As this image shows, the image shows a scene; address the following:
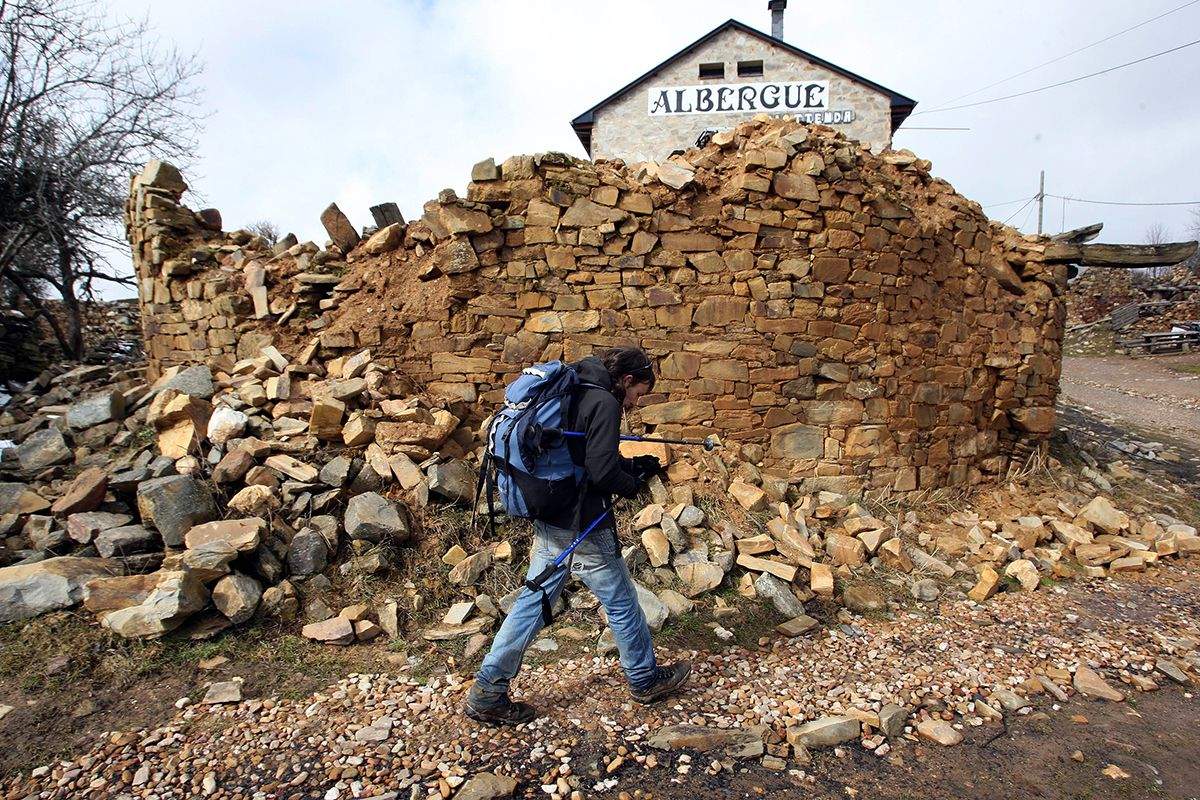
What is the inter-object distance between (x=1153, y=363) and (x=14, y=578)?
2666cm

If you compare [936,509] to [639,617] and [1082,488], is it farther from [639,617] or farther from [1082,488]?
[639,617]

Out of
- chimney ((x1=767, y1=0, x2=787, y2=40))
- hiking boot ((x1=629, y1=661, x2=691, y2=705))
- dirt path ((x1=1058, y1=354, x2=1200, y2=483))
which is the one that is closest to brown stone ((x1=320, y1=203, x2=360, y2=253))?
hiking boot ((x1=629, y1=661, x2=691, y2=705))

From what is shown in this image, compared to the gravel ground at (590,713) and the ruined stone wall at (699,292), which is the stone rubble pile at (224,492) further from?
the gravel ground at (590,713)

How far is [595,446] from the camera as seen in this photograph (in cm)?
288

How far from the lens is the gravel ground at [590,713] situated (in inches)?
108

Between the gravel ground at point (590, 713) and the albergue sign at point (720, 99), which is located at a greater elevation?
the albergue sign at point (720, 99)

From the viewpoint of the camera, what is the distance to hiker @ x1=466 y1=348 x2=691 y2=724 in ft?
9.57

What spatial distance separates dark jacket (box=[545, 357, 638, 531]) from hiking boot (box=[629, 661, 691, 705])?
3.15 feet

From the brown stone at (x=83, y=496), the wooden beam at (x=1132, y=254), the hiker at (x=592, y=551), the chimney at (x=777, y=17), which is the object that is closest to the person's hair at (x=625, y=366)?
the hiker at (x=592, y=551)

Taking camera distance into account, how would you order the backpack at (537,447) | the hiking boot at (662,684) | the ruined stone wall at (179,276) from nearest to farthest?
1. the backpack at (537,447)
2. the hiking boot at (662,684)
3. the ruined stone wall at (179,276)

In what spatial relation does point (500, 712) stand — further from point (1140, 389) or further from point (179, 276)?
point (1140, 389)

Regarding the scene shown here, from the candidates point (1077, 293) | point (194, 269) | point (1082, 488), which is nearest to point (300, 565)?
point (194, 269)

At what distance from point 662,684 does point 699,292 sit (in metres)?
3.32

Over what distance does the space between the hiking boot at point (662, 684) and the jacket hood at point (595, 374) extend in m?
1.52
